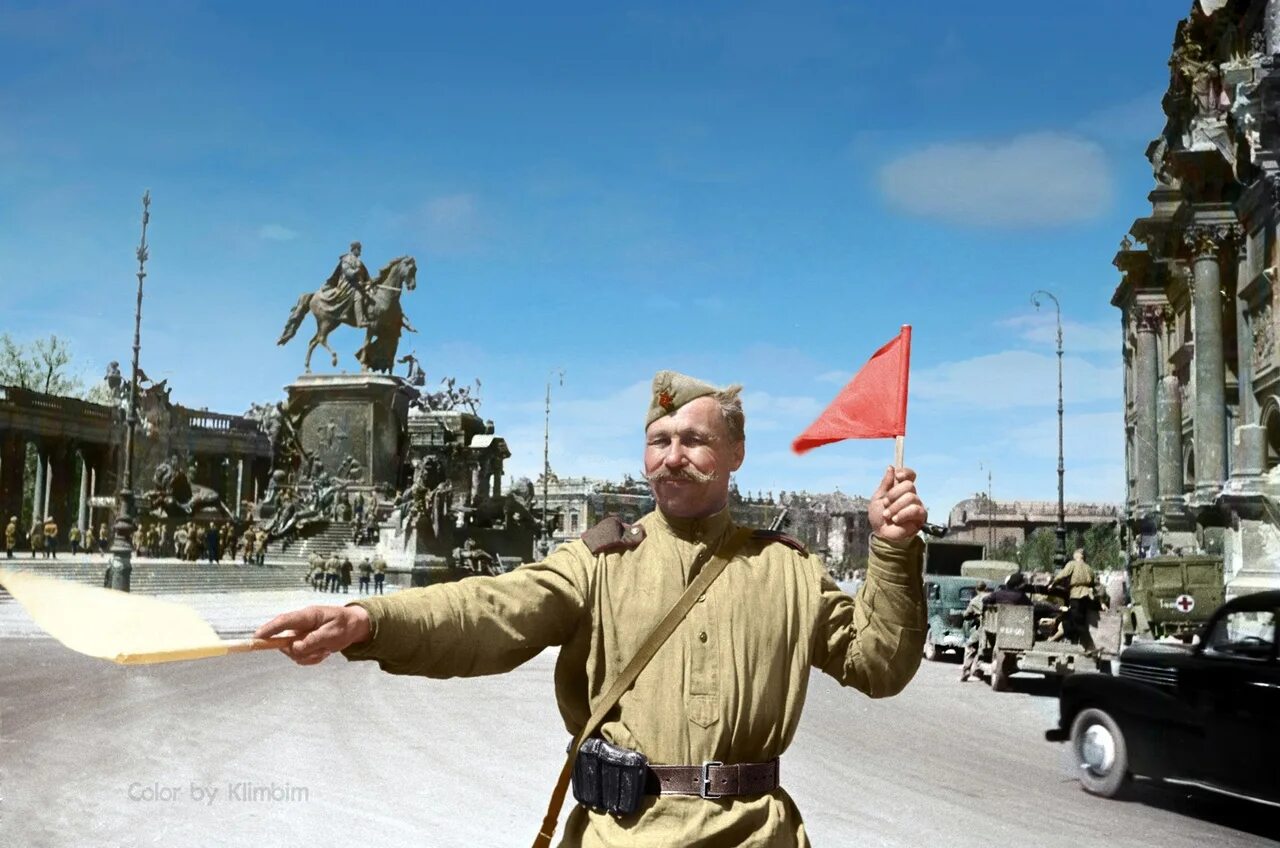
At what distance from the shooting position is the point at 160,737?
10398mm

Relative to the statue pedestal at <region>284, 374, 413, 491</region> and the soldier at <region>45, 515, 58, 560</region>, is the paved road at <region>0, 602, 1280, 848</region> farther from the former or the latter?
the statue pedestal at <region>284, 374, 413, 491</region>

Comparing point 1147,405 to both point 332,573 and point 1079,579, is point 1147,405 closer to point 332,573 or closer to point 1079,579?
point 332,573

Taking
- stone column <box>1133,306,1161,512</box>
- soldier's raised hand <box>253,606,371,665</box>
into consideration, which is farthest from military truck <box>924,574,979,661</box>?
stone column <box>1133,306,1161,512</box>

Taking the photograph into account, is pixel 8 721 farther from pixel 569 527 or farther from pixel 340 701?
pixel 569 527

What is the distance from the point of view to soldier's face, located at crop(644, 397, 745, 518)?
3.37 m

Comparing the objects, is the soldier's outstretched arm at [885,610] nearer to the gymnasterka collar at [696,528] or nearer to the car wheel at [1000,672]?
the gymnasterka collar at [696,528]

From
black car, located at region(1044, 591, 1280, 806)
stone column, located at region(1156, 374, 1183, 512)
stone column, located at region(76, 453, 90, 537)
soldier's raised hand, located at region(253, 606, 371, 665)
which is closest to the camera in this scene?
soldier's raised hand, located at region(253, 606, 371, 665)

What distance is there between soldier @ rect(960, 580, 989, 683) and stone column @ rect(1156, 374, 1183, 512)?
89.7 feet

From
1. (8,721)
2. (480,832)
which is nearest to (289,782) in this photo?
(480,832)

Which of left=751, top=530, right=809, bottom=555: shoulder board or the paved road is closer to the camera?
left=751, top=530, right=809, bottom=555: shoulder board

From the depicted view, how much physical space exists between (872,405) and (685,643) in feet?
2.85

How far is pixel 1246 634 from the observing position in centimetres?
907

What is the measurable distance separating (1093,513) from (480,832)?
130966 mm

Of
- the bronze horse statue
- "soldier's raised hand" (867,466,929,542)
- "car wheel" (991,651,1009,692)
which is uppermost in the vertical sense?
the bronze horse statue
